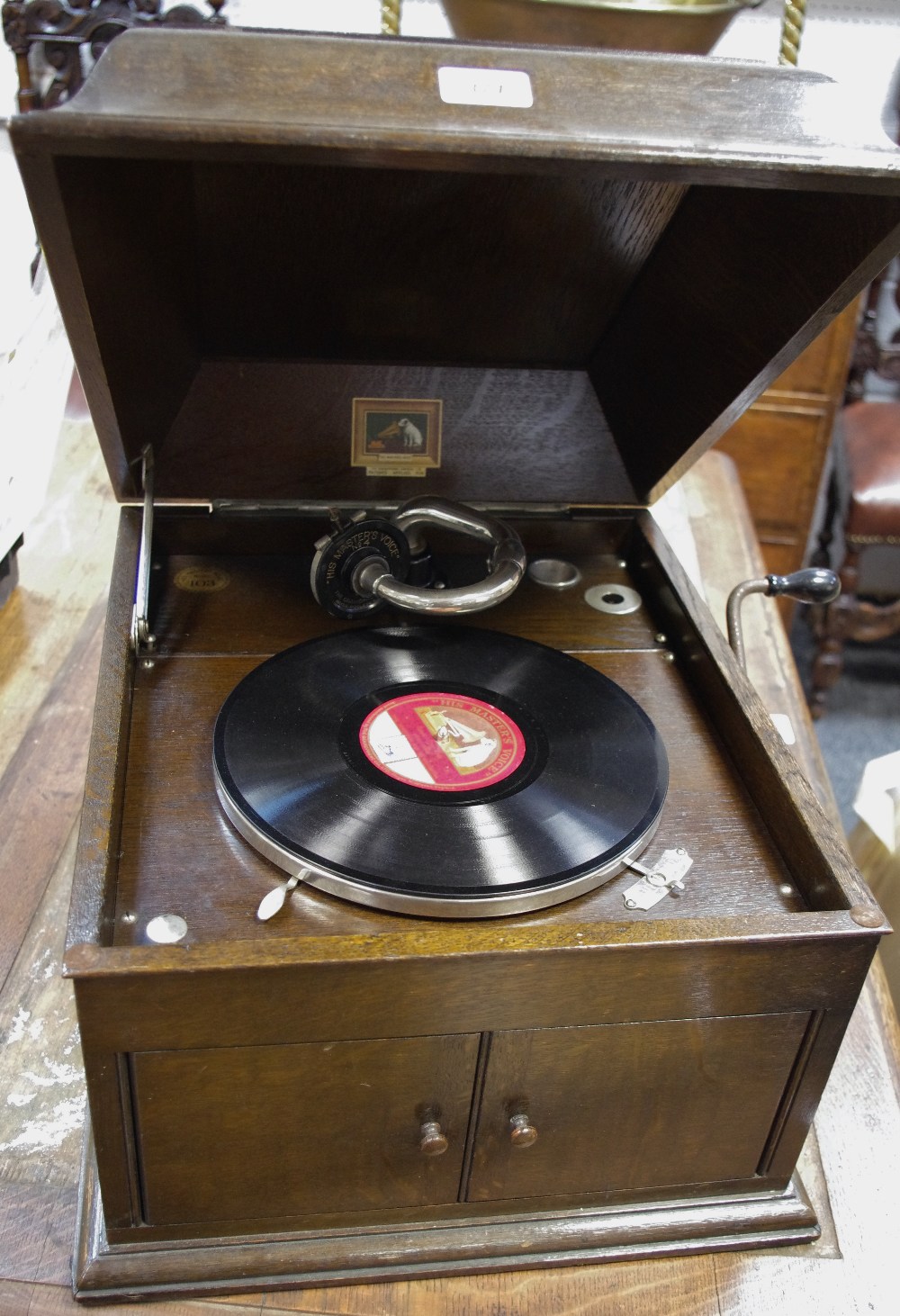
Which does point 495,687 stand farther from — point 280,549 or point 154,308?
point 154,308

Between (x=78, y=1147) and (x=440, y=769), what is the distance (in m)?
0.50

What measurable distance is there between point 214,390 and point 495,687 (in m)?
0.54

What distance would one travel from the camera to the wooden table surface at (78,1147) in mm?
1050

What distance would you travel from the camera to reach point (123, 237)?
1.20m

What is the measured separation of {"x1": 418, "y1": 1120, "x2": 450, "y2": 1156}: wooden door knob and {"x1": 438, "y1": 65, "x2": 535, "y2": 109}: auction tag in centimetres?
86

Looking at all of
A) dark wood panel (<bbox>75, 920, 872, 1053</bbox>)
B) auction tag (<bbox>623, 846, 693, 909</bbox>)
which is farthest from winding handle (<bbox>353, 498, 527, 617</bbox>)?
dark wood panel (<bbox>75, 920, 872, 1053</bbox>)

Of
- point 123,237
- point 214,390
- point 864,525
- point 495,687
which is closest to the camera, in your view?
point 123,237

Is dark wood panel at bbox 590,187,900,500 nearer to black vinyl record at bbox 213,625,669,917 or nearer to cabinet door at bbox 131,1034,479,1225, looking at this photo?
black vinyl record at bbox 213,625,669,917

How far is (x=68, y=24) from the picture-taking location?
239 cm

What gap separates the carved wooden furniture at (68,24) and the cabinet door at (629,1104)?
2.18 m

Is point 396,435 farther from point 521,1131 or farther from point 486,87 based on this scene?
point 521,1131

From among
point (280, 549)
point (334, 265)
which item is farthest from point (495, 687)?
point (334, 265)

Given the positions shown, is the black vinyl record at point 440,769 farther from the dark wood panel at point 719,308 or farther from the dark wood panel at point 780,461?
→ the dark wood panel at point 780,461

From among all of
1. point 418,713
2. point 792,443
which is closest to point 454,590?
point 418,713
